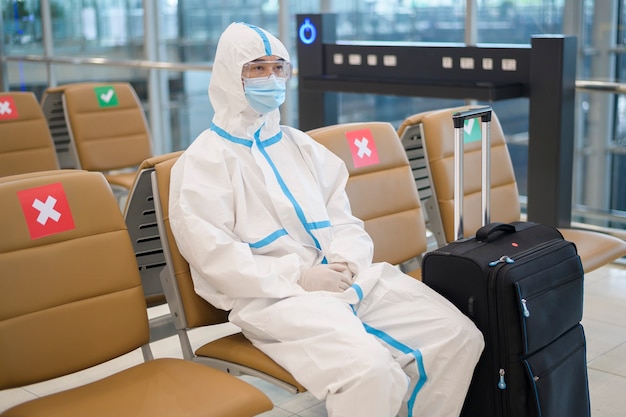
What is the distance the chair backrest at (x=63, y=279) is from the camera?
1.91m

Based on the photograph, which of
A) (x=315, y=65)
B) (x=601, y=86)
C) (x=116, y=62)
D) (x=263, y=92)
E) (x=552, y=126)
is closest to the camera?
(x=263, y=92)

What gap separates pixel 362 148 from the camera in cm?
269

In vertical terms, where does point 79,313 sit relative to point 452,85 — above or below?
below

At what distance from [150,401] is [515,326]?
936 millimetres

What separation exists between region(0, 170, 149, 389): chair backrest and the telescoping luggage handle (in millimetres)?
952

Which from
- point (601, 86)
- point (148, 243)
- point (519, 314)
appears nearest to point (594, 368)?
point (519, 314)

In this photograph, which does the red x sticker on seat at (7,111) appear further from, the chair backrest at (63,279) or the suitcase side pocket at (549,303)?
the suitcase side pocket at (549,303)

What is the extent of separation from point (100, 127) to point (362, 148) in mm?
2013

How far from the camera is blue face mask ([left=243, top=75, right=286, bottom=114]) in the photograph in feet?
7.64

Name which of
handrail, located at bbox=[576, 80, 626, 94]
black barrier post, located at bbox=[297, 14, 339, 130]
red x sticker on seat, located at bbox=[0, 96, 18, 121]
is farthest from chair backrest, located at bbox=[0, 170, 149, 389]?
black barrier post, located at bbox=[297, 14, 339, 130]

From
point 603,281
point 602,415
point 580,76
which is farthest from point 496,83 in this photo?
point 602,415

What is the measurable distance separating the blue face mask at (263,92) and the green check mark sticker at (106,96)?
7.11 feet

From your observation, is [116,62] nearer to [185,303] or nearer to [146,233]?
[146,233]

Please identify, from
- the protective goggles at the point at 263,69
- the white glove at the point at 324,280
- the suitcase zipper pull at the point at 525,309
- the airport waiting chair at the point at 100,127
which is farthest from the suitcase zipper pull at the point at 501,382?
the airport waiting chair at the point at 100,127
